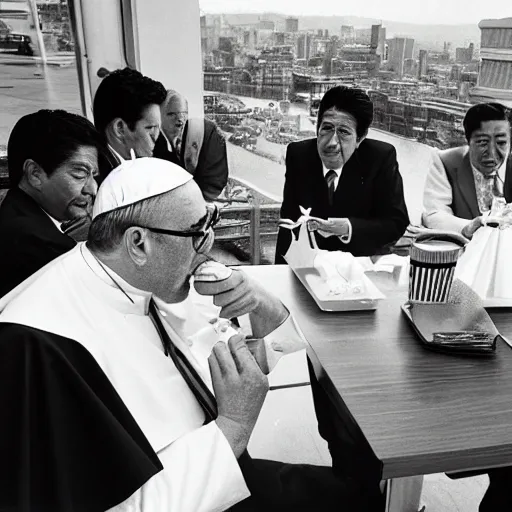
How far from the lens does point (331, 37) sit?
4.26m

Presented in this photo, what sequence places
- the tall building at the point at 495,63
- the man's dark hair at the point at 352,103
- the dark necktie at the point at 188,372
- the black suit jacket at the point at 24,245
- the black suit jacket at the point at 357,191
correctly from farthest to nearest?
the tall building at the point at 495,63
the black suit jacket at the point at 357,191
the man's dark hair at the point at 352,103
the black suit jacket at the point at 24,245
the dark necktie at the point at 188,372

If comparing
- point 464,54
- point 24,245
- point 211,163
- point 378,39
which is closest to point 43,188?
point 24,245

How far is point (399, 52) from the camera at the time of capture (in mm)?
4312

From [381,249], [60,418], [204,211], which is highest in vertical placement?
[204,211]

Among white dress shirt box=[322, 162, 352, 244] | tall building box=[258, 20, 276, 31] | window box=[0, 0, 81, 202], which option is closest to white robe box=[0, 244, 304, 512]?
A: white dress shirt box=[322, 162, 352, 244]

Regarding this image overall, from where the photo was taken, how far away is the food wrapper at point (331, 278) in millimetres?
2064

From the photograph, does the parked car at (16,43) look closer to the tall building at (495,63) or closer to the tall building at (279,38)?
the tall building at (279,38)

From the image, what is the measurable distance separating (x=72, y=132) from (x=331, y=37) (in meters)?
2.76

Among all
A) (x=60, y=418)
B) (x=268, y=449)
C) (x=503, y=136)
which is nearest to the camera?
(x=60, y=418)

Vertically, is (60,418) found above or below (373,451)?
above

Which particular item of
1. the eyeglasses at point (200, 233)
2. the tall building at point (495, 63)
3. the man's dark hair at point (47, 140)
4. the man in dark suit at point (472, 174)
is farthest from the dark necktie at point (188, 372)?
the tall building at point (495, 63)

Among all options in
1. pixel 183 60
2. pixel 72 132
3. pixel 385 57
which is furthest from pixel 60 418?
pixel 385 57

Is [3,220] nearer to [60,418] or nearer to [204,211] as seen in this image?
[204,211]

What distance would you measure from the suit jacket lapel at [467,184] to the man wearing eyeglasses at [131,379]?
2001 millimetres
